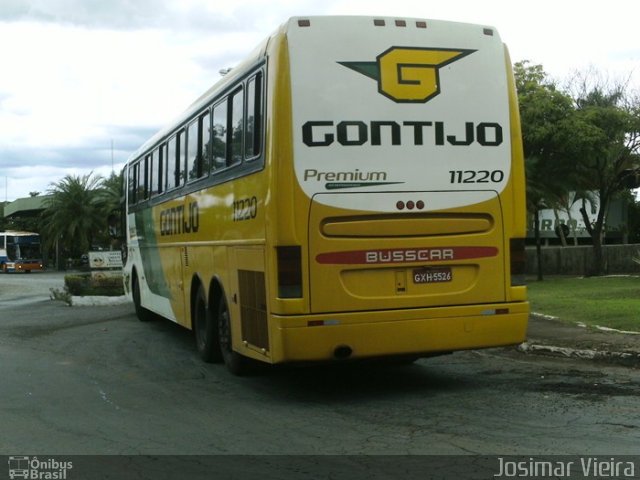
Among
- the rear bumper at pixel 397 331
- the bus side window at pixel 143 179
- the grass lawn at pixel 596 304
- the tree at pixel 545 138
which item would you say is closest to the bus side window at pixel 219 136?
the rear bumper at pixel 397 331

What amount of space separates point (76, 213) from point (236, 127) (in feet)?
171

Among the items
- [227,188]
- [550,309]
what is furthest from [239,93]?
[550,309]

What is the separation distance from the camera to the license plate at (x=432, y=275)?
7.57 meters

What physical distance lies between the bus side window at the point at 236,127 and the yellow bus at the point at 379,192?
0.19 m

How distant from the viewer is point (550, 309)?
49.3ft

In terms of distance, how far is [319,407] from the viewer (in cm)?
747

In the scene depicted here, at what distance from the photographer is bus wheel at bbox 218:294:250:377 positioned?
914cm

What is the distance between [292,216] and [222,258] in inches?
84.3

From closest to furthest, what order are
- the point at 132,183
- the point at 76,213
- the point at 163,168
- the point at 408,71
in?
1. the point at 408,71
2. the point at 163,168
3. the point at 132,183
4. the point at 76,213

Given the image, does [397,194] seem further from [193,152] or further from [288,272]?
[193,152]

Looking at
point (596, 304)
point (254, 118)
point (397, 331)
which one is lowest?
point (596, 304)

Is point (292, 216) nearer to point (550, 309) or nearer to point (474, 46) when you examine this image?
point (474, 46)

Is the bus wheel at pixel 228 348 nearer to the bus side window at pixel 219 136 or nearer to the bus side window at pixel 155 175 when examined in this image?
the bus side window at pixel 219 136

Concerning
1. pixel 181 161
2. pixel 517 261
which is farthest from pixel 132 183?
pixel 517 261
